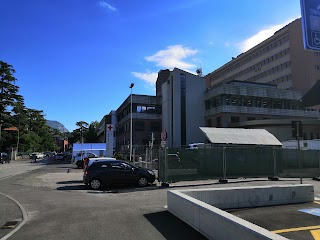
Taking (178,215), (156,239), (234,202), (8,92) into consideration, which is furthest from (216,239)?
(8,92)

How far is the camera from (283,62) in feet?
271

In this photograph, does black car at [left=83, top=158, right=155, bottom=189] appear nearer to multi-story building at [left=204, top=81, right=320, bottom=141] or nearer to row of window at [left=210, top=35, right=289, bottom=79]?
multi-story building at [left=204, top=81, right=320, bottom=141]

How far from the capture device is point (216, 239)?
20.3ft

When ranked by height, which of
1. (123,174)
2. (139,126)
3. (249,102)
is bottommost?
(123,174)

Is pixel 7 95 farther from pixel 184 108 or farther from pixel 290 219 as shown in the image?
pixel 290 219

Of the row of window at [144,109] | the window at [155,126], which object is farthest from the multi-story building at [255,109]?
the row of window at [144,109]

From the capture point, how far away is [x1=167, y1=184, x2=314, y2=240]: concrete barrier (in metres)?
5.46

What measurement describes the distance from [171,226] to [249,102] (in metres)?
57.0

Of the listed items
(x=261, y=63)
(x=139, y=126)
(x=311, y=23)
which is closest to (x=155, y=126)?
(x=139, y=126)

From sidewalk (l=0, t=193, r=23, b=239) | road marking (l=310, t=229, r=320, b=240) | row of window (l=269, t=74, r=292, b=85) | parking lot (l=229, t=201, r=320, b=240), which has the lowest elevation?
sidewalk (l=0, t=193, r=23, b=239)

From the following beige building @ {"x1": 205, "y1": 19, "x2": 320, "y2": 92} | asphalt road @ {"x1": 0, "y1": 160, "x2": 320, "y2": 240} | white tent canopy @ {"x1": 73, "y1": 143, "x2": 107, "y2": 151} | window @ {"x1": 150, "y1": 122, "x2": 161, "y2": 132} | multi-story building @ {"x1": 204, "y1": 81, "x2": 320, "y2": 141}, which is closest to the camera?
asphalt road @ {"x1": 0, "y1": 160, "x2": 320, "y2": 240}

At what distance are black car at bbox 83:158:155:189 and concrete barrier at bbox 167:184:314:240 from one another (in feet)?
25.4

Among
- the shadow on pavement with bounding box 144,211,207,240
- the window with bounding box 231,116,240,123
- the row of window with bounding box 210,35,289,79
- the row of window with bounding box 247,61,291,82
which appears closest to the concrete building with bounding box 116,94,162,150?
the window with bounding box 231,116,240,123

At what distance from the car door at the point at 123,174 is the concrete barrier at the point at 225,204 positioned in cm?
771
